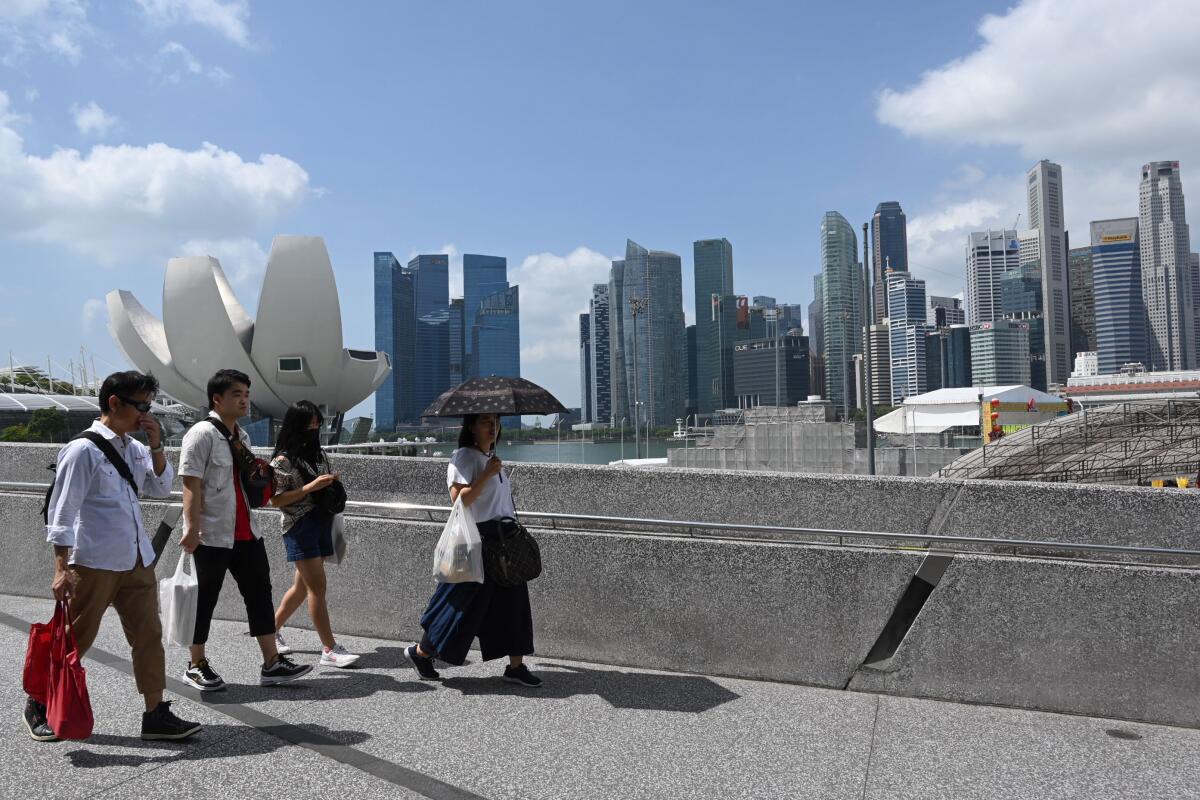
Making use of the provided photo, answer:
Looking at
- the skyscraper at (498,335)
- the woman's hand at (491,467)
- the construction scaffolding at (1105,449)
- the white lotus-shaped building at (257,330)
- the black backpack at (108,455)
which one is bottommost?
the construction scaffolding at (1105,449)

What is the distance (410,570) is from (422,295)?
7793 inches

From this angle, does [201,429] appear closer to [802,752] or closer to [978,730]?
[802,752]

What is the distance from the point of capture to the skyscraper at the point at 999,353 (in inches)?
6368

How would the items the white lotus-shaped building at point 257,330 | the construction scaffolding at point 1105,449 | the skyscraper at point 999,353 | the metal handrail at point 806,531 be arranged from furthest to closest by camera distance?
the skyscraper at point 999,353, the white lotus-shaped building at point 257,330, the construction scaffolding at point 1105,449, the metal handrail at point 806,531

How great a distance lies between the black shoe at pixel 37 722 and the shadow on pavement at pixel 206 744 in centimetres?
14

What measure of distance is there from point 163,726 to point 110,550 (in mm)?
706

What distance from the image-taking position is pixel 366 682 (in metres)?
4.32

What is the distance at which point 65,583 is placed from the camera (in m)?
3.39

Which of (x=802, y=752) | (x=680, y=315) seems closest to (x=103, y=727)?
(x=802, y=752)

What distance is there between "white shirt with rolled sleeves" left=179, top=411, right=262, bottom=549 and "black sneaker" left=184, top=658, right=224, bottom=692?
1.86 feet

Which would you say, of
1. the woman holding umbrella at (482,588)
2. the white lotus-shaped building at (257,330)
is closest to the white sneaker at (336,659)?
the woman holding umbrella at (482,588)

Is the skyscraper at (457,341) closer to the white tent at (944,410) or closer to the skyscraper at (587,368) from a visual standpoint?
the skyscraper at (587,368)

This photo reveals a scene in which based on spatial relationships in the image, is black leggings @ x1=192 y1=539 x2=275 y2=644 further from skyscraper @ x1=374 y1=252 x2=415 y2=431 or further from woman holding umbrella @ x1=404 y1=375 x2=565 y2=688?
skyscraper @ x1=374 y1=252 x2=415 y2=431

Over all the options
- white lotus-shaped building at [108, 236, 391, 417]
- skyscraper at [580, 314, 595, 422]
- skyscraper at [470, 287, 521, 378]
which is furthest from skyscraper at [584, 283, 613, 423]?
white lotus-shaped building at [108, 236, 391, 417]
